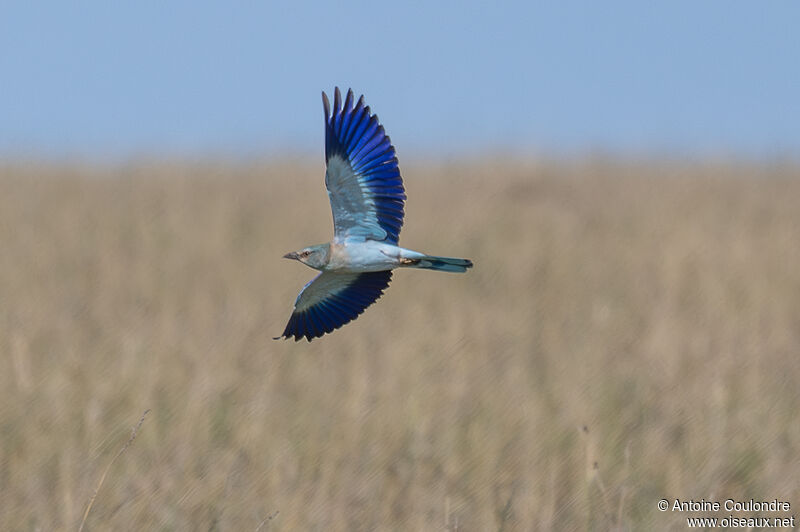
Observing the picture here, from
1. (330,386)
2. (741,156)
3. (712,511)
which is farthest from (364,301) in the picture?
(741,156)

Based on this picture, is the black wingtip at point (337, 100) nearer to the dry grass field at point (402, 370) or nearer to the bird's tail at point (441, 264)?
the bird's tail at point (441, 264)

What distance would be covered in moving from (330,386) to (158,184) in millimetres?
4472

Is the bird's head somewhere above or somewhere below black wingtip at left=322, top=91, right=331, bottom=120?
below

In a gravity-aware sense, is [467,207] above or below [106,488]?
above

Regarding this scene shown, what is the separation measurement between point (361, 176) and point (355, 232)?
10 cm

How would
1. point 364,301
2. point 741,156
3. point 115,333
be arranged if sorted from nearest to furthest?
point 364,301
point 115,333
point 741,156

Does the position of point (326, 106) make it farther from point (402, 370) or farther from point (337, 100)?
point (402, 370)

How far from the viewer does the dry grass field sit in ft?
12.4

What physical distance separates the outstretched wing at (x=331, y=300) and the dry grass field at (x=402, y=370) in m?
1.16

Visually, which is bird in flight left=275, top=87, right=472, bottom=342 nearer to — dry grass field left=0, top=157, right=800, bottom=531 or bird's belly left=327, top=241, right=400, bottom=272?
bird's belly left=327, top=241, right=400, bottom=272

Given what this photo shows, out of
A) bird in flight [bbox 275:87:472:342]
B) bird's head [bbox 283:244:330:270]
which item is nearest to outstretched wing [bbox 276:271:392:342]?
bird in flight [bbox 275:87:472:342]

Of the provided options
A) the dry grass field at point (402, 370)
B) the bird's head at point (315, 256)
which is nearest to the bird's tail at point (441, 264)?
the bird's head at point (315, 256)

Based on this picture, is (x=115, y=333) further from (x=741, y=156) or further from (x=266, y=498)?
(x=741, y=156)

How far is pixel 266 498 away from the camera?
3.70 m
